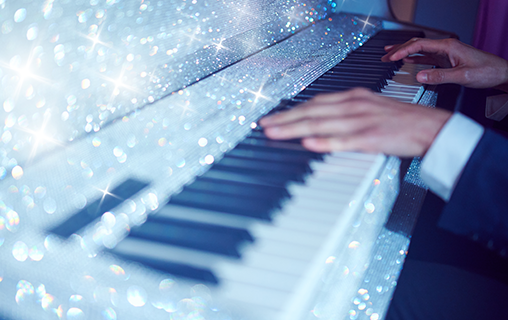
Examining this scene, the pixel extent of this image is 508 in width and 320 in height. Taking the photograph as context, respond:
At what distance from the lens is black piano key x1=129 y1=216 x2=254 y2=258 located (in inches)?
16.2

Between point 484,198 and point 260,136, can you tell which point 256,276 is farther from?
point 484,198

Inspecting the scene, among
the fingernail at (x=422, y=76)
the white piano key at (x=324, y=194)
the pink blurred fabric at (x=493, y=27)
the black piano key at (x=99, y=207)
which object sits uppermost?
the black piano key at (x=99, y=207)

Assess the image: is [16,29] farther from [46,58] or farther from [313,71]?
[313,71]

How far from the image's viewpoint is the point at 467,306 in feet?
2.29

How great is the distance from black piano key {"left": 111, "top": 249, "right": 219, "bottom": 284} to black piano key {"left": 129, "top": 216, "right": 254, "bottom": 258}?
→ 27mm

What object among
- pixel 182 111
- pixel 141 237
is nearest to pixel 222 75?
pixel 182 111

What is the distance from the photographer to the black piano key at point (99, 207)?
1.38ft

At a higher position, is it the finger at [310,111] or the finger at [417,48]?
the finger at [310,111]

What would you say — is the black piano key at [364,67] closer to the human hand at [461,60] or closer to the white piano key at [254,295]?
the human hand at [461,60]

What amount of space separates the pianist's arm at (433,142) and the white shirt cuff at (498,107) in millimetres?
809

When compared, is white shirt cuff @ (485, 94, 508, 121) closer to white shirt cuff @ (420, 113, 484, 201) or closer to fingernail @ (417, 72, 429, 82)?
fingernail @ (417, 72, 429, 82)

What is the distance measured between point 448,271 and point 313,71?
57cm

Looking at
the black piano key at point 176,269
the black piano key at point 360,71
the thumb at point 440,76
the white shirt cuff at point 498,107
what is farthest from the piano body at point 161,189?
the white shirt cuff at point 498,107

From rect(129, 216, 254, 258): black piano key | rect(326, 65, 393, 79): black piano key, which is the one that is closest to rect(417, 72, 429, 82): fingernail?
rect(326, 65, 393, 79): black piano key
